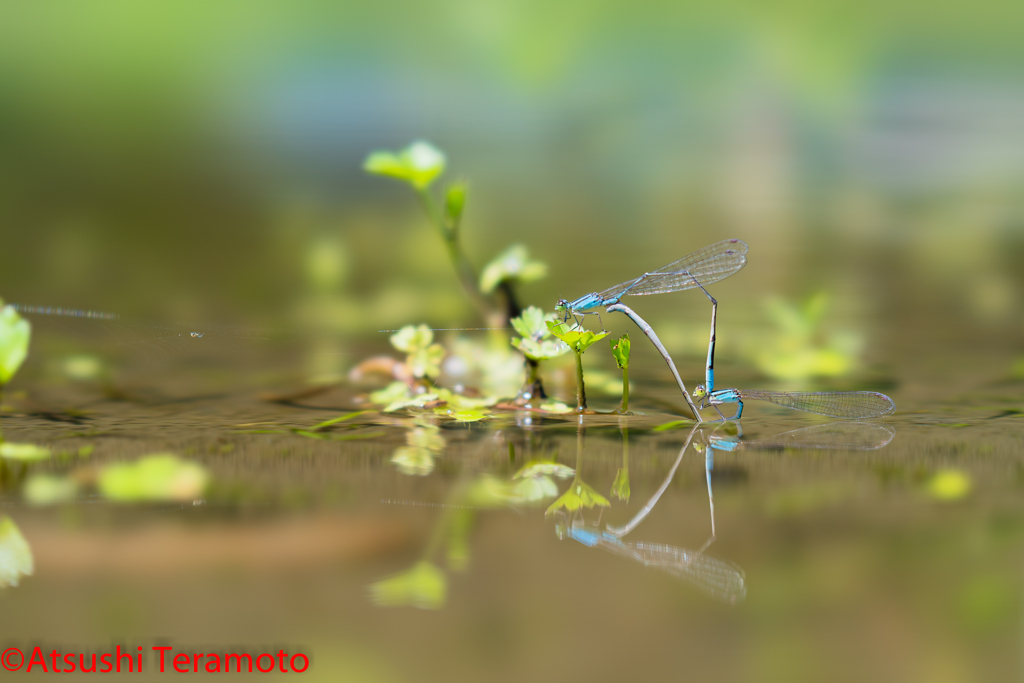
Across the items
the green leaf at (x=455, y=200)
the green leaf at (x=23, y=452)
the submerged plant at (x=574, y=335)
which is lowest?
the green leaf at (x=23, y=452)

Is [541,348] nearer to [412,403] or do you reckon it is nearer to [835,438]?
[412,403]

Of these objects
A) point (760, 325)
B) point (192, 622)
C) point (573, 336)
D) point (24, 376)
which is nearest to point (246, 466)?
point (192, 622)

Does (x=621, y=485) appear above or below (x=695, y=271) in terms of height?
below

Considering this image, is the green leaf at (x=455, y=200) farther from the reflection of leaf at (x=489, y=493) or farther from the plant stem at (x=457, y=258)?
the reflection of leaf at (x=489, y=493)

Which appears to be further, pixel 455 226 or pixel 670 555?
pixel 455 226

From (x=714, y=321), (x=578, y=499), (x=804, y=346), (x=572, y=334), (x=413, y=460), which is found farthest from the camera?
(x=804, y=346)

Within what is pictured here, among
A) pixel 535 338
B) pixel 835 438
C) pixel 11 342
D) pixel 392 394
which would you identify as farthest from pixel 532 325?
pixel 11 342

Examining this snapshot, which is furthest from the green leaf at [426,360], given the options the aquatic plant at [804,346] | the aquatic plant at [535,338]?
the aquatic plant at [804,346]
